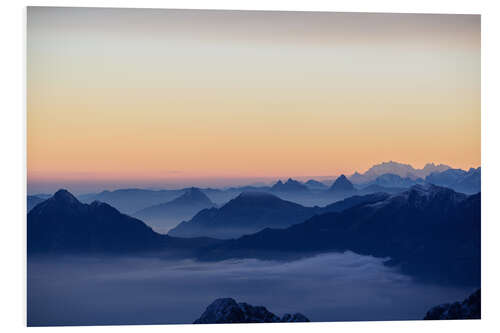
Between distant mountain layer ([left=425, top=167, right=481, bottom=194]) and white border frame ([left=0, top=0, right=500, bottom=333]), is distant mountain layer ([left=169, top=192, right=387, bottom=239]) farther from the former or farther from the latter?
distant mountain layer ([left=425, top=167, right=481, bottom=194])

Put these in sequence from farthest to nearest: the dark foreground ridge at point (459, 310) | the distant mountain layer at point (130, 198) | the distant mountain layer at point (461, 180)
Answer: the distant mountain layer at point (461, 180)
the dark foreground ridge at point (459, 310)
the distant mountain layer at point (130, 198)

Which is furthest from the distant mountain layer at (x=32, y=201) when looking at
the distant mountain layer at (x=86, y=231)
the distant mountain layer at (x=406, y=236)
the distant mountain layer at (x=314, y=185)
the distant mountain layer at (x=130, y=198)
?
the distant mountain layer at (x=314, y=185)

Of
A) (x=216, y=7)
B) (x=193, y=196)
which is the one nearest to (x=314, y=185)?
(x=193, y=196)

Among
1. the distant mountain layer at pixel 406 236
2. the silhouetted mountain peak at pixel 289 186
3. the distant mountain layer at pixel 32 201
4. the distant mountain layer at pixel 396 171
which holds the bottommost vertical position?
the distant mountain layer at pixel 406 236

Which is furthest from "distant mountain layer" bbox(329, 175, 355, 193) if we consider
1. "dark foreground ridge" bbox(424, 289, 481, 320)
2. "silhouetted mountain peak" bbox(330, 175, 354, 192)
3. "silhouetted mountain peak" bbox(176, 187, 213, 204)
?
"dark foreground ridge" bbox(424, 289, 481, 320)

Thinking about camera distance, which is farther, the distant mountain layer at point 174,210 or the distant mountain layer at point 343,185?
the distant mountain layer at point 343,185

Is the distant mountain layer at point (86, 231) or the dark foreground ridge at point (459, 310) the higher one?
the distant mountain layer at point (86, 231)

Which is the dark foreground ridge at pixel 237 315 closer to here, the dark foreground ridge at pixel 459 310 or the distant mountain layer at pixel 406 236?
the distant mountain layer at pixel 406 236
